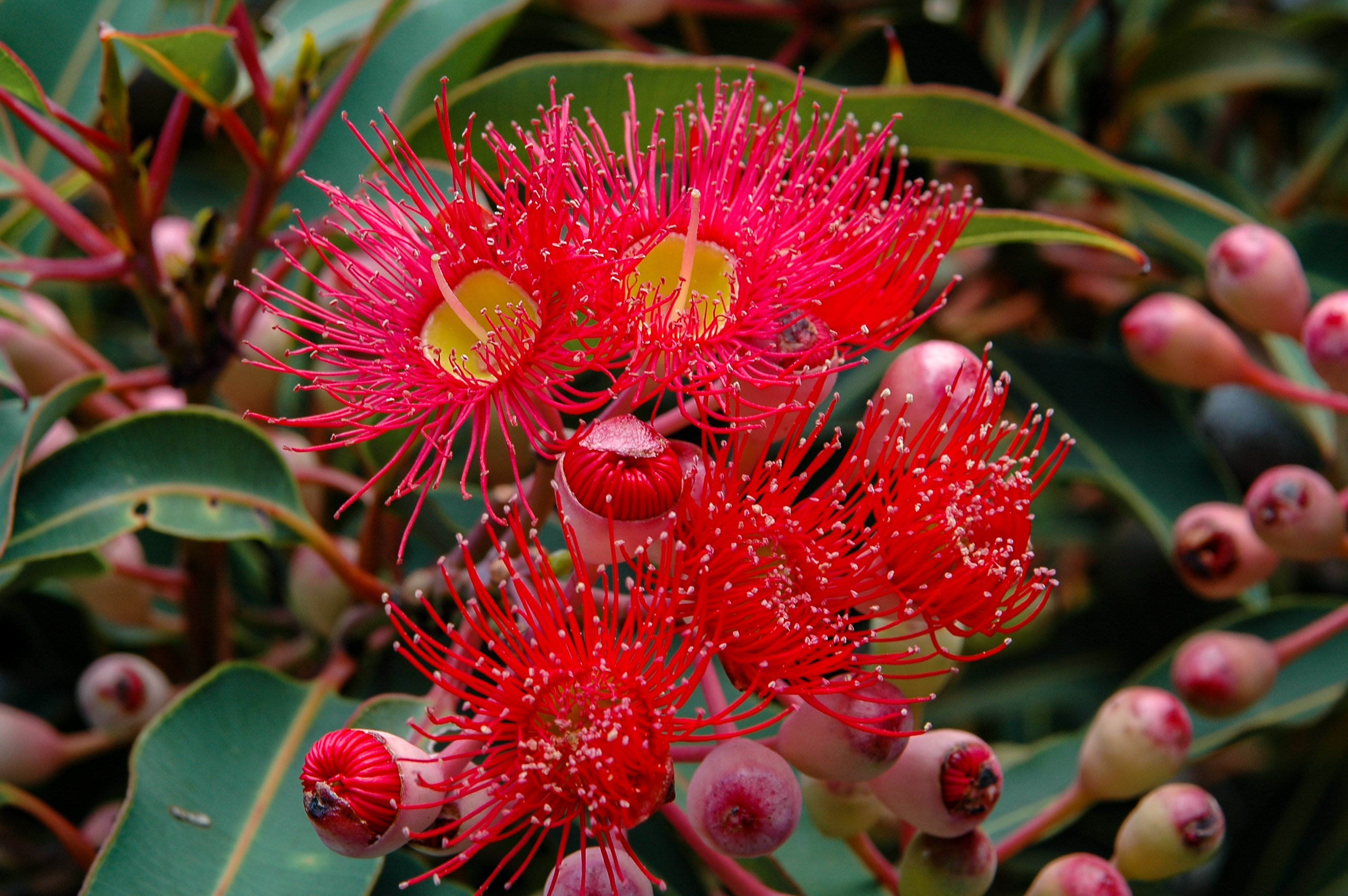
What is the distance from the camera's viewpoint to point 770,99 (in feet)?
3.35

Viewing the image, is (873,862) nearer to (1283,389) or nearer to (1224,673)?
(1224,673)

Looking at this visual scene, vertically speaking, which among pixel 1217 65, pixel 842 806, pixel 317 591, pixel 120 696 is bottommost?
pixel 120 696

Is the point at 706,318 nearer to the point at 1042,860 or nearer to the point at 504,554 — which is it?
the point at 504,554

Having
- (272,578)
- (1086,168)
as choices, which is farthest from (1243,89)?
(272,578)

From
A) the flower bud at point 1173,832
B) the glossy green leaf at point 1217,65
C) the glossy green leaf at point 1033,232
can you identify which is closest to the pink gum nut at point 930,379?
the glossy green leaf at point 1033,232

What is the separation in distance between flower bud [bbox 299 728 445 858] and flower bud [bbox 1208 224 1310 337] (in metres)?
0.89

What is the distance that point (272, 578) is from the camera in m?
1.37

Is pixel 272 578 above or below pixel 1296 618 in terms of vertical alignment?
below

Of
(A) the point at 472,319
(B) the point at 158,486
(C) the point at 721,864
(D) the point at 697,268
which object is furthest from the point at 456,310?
(C) the point at 721,864

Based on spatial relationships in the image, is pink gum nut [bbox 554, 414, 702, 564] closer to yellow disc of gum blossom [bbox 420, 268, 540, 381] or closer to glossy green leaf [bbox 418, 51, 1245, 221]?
yellow disc of gum blossom [bbox 420, 268, 540, 381]

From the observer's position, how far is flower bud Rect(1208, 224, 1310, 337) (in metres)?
1.07

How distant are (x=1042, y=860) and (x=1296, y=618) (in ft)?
1.31

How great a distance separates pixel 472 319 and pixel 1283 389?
2.78 ft

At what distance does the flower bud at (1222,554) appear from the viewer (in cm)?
105
